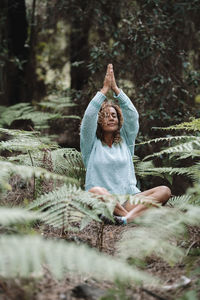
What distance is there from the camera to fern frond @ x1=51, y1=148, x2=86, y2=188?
3.54 m

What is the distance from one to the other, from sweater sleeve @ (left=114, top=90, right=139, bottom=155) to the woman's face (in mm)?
115

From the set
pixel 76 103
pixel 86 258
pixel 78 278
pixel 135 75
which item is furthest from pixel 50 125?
pixel 86 258

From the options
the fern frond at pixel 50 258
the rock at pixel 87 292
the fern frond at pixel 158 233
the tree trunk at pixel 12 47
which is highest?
the tree trunk at pixel 12 47

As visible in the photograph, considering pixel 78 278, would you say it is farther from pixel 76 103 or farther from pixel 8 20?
pixel 8 20

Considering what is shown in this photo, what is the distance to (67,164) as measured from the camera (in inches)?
144

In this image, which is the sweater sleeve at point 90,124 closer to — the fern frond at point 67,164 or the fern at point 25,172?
the fern frond at point 67,164

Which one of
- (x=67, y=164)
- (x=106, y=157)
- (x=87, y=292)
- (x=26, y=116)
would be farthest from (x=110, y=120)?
(x=26, y=116)

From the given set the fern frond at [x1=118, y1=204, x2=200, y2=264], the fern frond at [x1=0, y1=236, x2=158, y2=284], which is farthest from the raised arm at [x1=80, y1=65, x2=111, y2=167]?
the fern frond at [x1=0, y1=236, x2=158, y2=284]

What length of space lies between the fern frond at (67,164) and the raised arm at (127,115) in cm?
68

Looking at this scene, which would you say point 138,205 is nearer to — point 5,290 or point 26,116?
point 5,290

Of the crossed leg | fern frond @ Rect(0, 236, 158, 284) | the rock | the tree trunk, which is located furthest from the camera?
the tree trunk

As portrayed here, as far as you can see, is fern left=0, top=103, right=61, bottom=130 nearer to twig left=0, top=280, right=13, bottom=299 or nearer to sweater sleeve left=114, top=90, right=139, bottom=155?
sweater sleeve left=114, top=90, right=139, bottom=155

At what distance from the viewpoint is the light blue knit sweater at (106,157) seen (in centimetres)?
337

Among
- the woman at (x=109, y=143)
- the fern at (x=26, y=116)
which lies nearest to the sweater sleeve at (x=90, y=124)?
the woman at (x=109, y=143)
